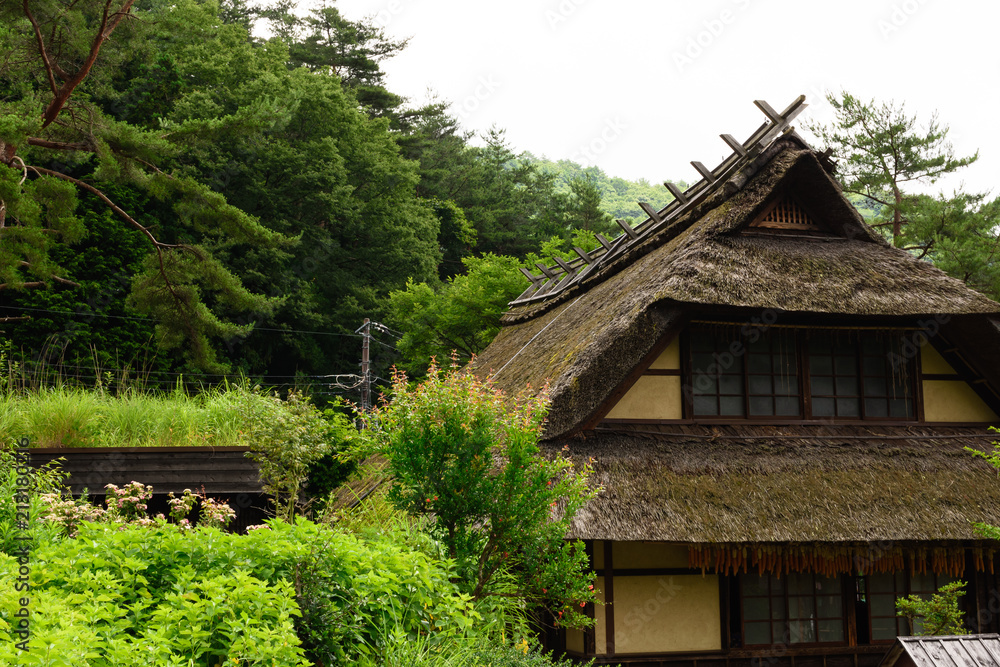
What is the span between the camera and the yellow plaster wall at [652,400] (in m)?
10.2

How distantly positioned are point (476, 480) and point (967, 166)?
906 inches

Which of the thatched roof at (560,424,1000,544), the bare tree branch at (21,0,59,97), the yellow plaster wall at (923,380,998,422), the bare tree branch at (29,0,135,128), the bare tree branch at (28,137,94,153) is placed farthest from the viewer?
the bare tree branch at (28,137,94,153)

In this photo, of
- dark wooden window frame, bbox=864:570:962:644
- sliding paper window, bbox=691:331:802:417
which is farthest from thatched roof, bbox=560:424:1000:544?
dark wooden window frame, bbox=864:570:962:644

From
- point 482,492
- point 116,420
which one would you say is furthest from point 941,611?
point 116,420

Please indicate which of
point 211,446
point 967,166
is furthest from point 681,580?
point 967,166

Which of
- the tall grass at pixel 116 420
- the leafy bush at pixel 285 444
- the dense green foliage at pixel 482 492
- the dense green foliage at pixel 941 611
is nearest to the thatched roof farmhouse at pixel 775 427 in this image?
the dense green foliage at pixel 941 611

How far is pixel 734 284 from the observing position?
9.97 meters

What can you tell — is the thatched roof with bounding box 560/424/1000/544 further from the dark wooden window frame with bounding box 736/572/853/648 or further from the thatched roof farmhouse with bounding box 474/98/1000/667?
the dark wooden window frame with bounding box 736/572/853/648

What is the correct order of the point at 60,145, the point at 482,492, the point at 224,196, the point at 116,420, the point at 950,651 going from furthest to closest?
1. the point at 224,196
2. the point at 60,145
3. the point at 116,420
4. the point at 482,492
5. the point at 950,651

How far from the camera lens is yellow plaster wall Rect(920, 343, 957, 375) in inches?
446

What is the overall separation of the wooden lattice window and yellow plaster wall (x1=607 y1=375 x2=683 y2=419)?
2.91 m

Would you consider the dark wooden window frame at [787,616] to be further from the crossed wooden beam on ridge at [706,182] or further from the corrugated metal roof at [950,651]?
the crossed wooden beam on ridge at [706,182]

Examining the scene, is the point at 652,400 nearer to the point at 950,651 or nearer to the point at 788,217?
the point at 788,217

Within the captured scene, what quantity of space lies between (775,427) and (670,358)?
65.4 inches
